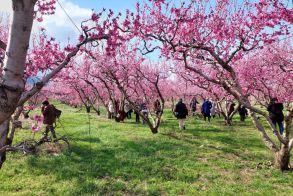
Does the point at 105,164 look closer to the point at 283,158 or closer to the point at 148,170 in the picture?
the point at 148,170

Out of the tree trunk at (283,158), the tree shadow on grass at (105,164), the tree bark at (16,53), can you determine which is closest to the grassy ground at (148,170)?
the tree shadow on grass at (105,164)

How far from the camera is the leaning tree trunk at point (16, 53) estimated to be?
10.8 feet

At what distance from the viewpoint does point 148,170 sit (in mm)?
12148

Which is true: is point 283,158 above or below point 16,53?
below

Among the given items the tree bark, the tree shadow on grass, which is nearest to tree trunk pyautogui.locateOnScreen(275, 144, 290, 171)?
the tree shadow on grass

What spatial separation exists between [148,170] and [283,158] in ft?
14.4

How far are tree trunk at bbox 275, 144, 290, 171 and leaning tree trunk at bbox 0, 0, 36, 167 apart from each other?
9.98 meters

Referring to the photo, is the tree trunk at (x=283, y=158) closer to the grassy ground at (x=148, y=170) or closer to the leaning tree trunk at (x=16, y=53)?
the grassy ground at (x=148, y=170)

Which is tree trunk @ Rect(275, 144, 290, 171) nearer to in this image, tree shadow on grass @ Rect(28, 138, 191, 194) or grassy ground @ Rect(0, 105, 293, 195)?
grassy ground @ Rect(0, 105, 293, 195)

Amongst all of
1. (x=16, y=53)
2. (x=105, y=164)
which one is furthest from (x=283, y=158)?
(x=16, y=53)

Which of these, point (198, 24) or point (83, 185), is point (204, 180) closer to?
point (83, 185)

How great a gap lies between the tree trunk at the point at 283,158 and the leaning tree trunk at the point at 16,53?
32.8ft

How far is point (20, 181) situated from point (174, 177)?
15.8 ft

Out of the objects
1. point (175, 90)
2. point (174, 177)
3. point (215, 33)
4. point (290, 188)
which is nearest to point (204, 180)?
point (174, 177)
